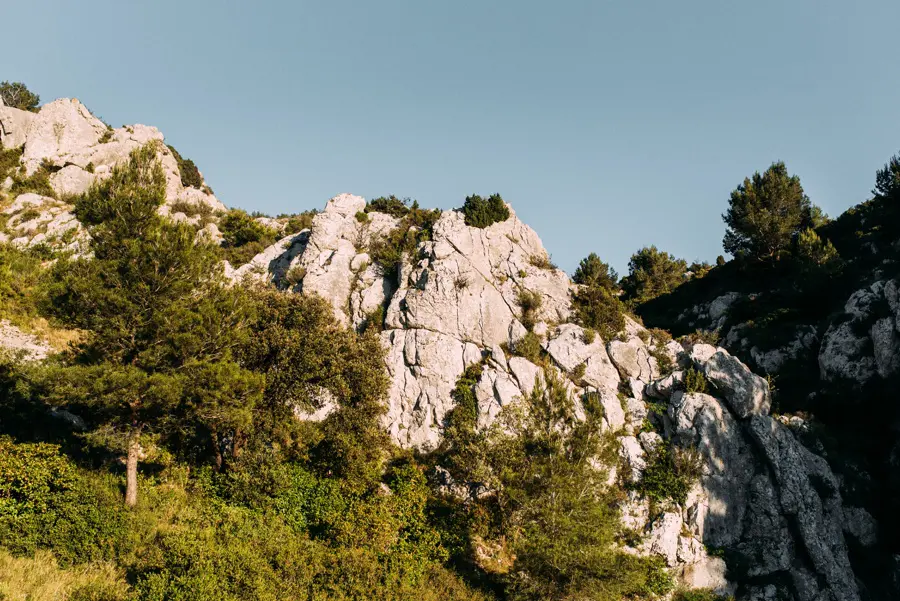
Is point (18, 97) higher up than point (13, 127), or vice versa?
point (18, 97)

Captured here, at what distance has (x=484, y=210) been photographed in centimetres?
4594

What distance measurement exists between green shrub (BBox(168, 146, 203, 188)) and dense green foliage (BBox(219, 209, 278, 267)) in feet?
87.8

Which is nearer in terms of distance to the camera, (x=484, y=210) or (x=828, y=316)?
(x=828, y=316)

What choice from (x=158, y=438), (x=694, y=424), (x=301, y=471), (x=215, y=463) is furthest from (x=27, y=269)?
(x=694, y=424)

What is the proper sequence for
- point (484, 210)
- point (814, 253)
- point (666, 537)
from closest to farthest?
point (666, 537), point (814, 253), point (484, 210)

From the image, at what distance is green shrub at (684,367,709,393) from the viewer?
30380 mm

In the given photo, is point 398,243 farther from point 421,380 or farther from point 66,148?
point 66,148

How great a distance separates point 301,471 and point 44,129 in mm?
73241

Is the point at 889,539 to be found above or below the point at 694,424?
below

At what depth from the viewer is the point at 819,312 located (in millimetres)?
38500

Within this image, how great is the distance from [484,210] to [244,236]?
30390 millimetres

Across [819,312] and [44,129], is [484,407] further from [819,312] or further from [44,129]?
[44,129]

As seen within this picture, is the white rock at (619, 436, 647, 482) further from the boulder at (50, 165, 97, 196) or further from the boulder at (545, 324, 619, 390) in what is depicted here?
the boulder at (50, 165, 97, 196)

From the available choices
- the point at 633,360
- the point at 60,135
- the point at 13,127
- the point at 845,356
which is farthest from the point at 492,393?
the point at 13,127
